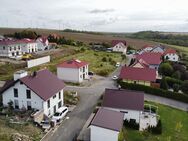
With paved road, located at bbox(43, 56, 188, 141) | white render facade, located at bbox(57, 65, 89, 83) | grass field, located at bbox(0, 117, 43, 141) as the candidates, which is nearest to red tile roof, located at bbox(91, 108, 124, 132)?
paved road, located at bbox(43, 56, 188, 141)

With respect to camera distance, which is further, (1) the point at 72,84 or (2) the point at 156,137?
(1) the point at 72,84

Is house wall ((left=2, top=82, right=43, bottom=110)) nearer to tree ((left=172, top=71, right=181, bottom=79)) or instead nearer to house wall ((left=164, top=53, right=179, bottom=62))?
tree ((left=172, top=71, right=181, bottom=79))

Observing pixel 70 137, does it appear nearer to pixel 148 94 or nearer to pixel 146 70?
pixel 148 94

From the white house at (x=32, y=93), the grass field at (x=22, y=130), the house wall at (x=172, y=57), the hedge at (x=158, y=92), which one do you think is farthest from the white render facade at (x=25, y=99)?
the house wall at (x=172, y=57)

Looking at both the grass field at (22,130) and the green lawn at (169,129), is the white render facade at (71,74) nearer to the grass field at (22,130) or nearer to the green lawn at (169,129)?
the green lawn at (169,129)

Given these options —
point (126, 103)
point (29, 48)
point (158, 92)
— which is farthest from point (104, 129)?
point (29, 48)

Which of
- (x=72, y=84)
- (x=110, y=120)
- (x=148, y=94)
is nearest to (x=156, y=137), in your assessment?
(x=110, y=120)

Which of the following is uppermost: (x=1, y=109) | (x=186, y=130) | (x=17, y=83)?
(x=17, y=83)
